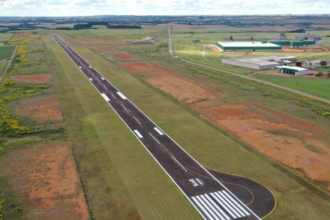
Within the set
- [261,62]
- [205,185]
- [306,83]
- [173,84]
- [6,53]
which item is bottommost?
[205,185]

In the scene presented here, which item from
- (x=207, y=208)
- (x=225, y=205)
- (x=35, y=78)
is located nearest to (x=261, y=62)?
(x=35, y=78)

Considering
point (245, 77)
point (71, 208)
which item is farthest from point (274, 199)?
point (245, 77)

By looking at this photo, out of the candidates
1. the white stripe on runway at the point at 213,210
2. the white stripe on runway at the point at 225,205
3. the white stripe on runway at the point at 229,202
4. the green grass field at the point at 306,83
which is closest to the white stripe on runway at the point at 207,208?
the white stripe on runway at the point at 213,210

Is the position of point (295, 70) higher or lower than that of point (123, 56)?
higher

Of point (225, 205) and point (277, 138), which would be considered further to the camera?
point (277, 138)

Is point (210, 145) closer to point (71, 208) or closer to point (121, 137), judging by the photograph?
point (121, 137)

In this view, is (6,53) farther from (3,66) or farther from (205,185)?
(205,185)

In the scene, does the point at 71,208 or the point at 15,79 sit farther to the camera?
the point at 15,79

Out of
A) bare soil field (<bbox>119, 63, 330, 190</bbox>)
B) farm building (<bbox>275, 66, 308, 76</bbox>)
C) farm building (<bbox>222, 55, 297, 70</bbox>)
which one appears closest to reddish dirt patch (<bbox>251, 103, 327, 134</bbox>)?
bare soil field (<bbox>119, 63, 330, 190</bbox>)
